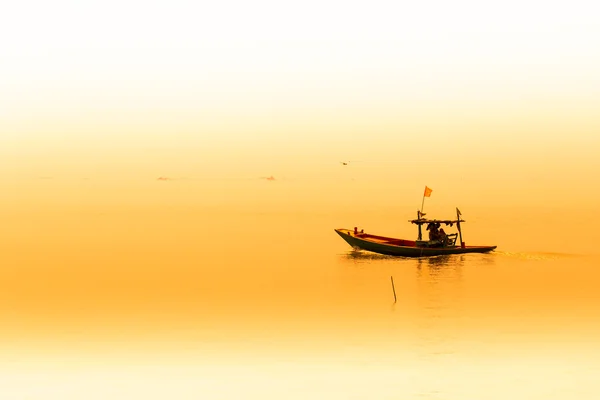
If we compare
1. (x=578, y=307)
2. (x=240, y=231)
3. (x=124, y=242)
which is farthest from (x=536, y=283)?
(x=240, y=231)

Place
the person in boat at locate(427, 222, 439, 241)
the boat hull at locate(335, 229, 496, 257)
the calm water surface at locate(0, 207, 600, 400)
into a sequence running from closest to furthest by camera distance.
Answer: the calm water surface at locate(0, 207, 600, 400)
the boat hull at locate(335, 229, 496, 257)
the person in boat at locate(427, 222, 439, 241)

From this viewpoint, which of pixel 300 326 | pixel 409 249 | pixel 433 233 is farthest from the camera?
pixel 433 233

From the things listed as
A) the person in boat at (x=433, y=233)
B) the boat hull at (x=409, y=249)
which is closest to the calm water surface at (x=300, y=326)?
the boat hull at (x=409, y=249)

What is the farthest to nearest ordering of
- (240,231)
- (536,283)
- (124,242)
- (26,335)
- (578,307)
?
(240,231), (124,242), (536,283), (578,307), (26,335)

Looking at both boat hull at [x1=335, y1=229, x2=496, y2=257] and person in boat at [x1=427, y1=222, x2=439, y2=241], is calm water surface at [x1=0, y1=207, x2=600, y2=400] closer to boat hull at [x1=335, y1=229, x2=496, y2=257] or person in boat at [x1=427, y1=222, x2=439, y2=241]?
boat hull at [x1=335, y1=229, x2=496, y2=257]

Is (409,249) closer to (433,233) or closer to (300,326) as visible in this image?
(433,233)

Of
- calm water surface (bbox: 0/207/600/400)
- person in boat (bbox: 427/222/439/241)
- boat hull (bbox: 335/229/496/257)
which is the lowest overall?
calm water surface (bbox: 0/207/600/400)

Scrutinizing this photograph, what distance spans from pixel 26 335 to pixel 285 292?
648 inches

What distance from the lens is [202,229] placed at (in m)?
107

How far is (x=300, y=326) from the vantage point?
34094mm

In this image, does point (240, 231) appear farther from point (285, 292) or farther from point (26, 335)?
point (26, 335)

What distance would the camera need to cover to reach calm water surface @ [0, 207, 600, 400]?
2442cm

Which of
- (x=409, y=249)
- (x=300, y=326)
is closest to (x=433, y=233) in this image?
(x=409, y=249)

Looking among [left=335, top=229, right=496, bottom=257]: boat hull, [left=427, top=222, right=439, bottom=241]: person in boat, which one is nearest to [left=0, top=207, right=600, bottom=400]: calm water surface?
[left=335, top=229, right=496, bottom=257]: boat hull
